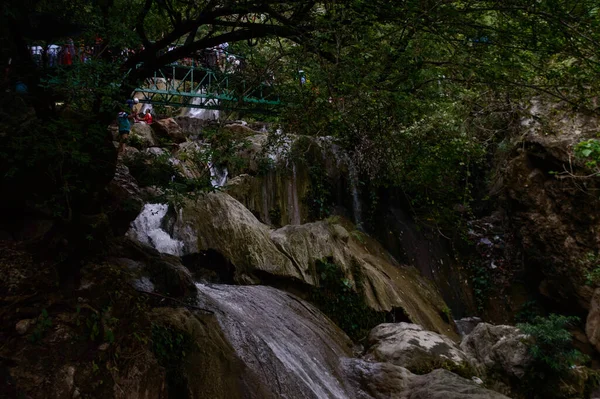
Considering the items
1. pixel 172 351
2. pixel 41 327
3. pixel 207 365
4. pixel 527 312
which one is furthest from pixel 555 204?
pixel 41 327

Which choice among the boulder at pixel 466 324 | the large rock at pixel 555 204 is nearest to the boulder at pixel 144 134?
the boulder at pixel 466 324

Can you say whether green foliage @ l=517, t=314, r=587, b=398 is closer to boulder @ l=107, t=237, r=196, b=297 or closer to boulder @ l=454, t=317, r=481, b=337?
boulder @ l=454, t=317, r=481, b=337

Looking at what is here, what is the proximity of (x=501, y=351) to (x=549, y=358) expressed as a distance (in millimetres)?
722

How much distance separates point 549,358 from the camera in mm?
7375

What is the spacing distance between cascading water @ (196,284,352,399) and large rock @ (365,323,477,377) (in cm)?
51

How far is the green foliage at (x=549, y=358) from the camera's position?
7.40m

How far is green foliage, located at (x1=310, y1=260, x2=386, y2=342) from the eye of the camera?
826 centimetres

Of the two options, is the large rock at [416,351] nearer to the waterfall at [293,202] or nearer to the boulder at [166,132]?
the waterfall at [293,202]

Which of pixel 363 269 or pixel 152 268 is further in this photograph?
pixel 363 269

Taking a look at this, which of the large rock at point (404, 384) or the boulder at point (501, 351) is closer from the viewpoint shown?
the large rock at point (404, 384)

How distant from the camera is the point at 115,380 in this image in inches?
129

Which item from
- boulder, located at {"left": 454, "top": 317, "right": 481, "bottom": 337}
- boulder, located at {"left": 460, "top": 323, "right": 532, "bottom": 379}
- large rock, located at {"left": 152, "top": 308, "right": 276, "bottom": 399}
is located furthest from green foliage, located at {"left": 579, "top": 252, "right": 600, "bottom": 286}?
large rock, located at {"left": 152, "top": 308, "right": 276, "bottom": 399}

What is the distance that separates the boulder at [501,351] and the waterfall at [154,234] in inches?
209

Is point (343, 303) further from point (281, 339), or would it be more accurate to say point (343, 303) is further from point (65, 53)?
point (65, 53)
